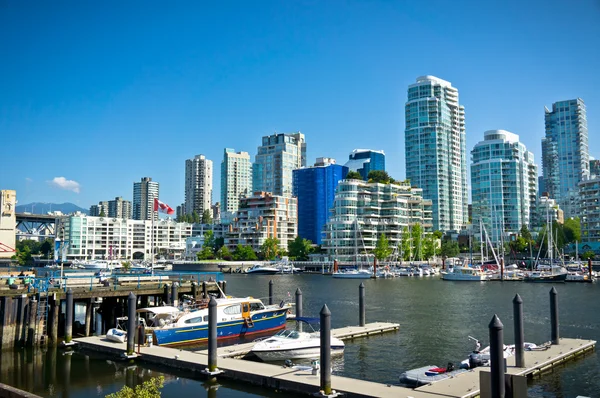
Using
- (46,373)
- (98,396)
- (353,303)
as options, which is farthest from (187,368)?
(353,303)

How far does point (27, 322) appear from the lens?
41.5 metres

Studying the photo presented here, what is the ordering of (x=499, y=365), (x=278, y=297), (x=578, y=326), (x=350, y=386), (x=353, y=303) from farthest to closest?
(x=278, y=297) → (x=353, y=303) → (x=578, y=326) → (x=350, y=386) → (x=499, y=365)

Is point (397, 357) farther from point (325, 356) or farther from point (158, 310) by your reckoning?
point (158, 310)

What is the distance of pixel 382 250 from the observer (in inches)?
7279

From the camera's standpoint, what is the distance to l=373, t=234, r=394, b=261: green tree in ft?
605

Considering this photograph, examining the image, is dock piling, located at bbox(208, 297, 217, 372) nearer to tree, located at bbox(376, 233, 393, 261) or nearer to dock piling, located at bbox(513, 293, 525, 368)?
dock piling, located at bbox(513, 293, 525, 368)

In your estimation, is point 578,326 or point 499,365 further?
point 578,326

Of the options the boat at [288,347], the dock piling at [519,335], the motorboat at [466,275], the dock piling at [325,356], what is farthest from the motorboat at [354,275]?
the dock piling at [325,356]

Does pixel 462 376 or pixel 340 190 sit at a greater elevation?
pixel 340 190

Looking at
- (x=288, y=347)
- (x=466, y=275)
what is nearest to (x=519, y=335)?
(x=288, y=347)

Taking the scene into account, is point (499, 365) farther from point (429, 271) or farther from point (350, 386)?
point (429, 271)

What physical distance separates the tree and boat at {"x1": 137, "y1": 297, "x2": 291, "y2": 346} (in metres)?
137

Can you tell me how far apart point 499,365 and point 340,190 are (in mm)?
178040

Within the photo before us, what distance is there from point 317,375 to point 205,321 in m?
15.9
